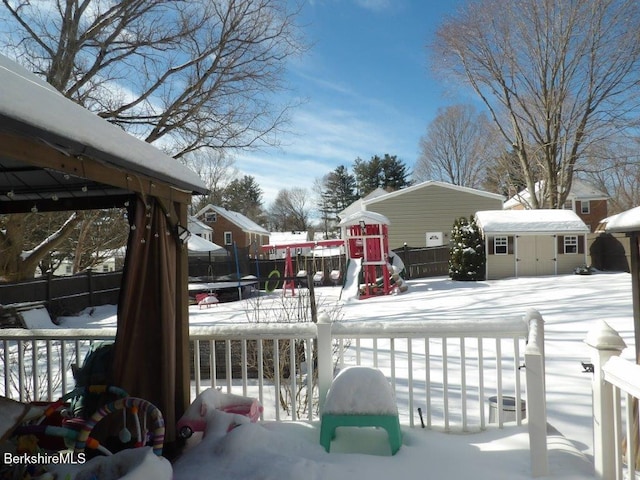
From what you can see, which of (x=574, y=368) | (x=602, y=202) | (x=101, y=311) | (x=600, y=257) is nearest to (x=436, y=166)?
(x=602, y=202)

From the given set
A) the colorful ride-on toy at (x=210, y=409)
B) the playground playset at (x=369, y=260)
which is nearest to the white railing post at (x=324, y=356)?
the colorful ride-on toy at (x=210, y=409)

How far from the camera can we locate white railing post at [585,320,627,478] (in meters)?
2.28

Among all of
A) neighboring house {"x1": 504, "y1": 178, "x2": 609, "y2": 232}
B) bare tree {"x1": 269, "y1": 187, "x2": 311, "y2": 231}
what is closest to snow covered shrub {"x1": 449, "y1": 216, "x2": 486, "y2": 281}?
neighboring house {"x1": 504, "y1": 178, "x2": 609, "y2": 232}

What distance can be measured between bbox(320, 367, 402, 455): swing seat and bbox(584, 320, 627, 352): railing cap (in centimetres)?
121

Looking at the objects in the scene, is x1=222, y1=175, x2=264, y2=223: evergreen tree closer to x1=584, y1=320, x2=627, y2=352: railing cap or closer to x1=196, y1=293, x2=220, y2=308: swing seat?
x1=196, y1=293, x2=220, y2=308: swing seat

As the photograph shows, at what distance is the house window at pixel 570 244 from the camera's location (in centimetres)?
1742

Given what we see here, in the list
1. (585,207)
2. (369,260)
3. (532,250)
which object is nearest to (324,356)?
(369,260)

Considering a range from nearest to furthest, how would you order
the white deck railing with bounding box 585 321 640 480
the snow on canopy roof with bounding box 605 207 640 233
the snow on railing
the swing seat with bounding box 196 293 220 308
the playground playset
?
the white deck railing with bounding box 585 321 640 480, the snow on canopy roof with bounding box 605 207 640 233, the snow on railing, the swing seat with bounding box 196 293 220 308, the playground playset

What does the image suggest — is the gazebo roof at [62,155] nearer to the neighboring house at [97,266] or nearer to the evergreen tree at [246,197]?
the neighboring house at [97,266]

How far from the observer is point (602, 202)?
82.7 feet

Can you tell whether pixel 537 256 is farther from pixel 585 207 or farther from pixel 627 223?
pixel 627 223

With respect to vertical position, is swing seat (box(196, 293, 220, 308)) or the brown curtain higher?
the brown curtain

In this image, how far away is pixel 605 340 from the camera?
7.47 ft

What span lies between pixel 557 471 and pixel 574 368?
2.98 m
